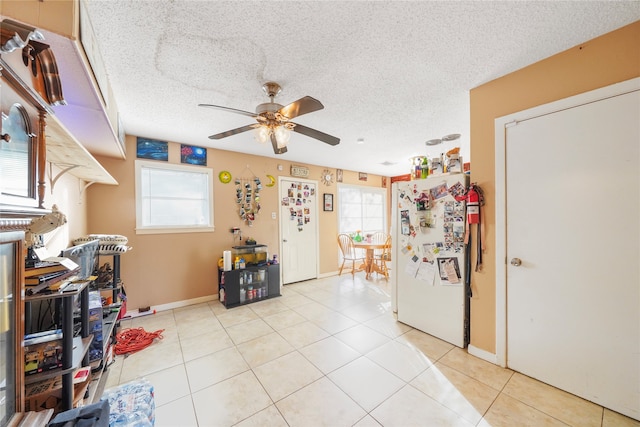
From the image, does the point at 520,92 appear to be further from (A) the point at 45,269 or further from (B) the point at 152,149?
(B) the point at 152,149

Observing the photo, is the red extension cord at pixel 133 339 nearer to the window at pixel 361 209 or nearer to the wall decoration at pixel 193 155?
the wall decoration at pixel 193 155

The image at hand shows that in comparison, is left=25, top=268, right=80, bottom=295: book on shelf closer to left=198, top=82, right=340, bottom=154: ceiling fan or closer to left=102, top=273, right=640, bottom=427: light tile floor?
left=102, top=273, right=640, bottom=427: light tile floor

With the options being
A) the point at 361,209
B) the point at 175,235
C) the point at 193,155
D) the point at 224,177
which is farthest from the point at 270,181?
the point at 361,209

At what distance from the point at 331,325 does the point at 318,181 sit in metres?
3.00

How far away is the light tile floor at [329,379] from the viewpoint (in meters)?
1.55

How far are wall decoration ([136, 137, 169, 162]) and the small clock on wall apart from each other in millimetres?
2832

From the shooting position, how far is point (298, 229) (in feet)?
15.6

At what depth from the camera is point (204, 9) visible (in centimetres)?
129

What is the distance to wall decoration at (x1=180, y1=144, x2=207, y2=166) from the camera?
356 cm

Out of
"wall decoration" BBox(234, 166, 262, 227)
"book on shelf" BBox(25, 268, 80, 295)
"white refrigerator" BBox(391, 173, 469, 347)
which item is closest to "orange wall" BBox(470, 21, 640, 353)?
"white refrigerator" BBox(391, 173, 469, 347)

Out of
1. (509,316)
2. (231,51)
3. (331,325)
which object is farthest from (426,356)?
Result: (231,51)

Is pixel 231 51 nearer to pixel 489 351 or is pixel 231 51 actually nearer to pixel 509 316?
pixel 509 316

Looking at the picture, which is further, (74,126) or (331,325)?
(331,325)

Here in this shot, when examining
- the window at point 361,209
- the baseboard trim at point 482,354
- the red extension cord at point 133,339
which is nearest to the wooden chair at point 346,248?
the window at point 361,209
